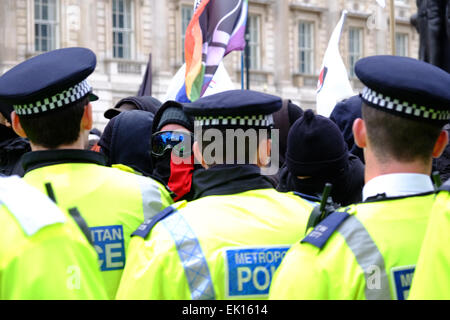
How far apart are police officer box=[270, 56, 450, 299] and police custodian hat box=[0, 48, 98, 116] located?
958 millimetres

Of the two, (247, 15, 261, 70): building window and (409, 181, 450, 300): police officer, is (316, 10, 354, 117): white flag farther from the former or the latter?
(247, 15, 261, 70): building window

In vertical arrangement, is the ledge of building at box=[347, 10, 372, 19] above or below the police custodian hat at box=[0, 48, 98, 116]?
above

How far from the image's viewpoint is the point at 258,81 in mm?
28297

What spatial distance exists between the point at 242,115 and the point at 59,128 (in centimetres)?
65

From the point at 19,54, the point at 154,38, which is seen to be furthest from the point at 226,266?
the point at 154,38

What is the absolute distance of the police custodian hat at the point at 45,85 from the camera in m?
2.58

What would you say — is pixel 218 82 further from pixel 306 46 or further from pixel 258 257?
pixel 306 46

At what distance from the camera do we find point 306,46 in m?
30.2

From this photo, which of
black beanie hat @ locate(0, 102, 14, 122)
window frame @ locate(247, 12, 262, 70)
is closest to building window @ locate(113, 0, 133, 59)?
window frame @ locate(247, 12, 262, 70)

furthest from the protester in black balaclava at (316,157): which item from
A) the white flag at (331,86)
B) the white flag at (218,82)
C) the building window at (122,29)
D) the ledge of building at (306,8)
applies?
the ledge of building at (306,8)

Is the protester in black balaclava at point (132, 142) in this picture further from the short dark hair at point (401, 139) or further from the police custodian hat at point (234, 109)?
the short dark hair at point (401, 139)

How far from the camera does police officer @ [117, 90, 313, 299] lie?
2.40 meters

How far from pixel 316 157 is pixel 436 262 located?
76.1 inches

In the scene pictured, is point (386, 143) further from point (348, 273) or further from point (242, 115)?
point (242, 115)
